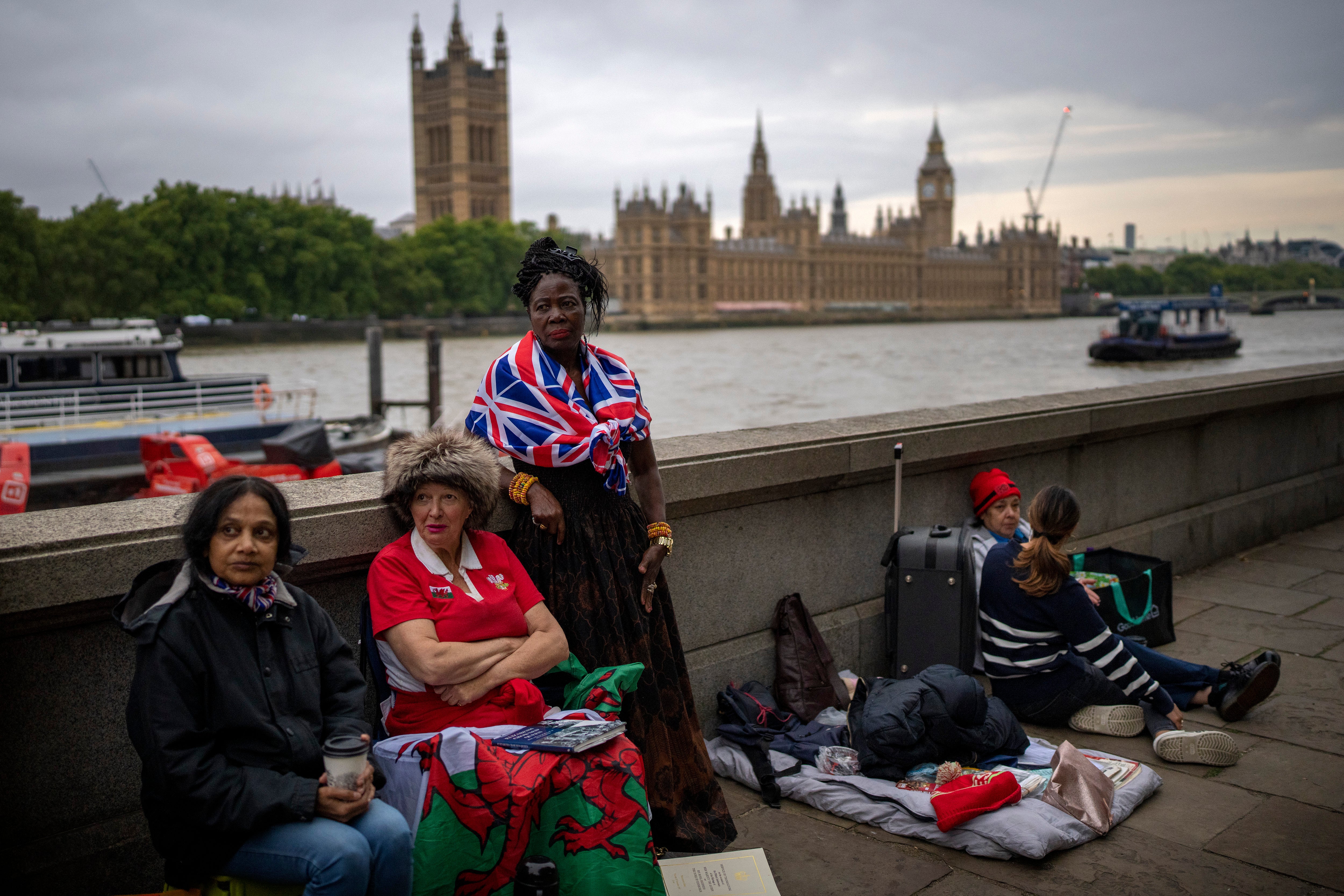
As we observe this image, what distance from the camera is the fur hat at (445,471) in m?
2.30

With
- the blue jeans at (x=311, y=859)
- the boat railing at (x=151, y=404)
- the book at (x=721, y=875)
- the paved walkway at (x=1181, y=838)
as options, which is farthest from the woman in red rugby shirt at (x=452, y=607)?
the boat railing at (x=151, y=404)

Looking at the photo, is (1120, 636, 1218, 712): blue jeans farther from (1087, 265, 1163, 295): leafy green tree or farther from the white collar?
(1087, 265, 1163, 295): leafy green tree

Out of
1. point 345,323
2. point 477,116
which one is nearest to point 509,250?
point 345,323

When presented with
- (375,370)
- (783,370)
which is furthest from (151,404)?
(783,370)

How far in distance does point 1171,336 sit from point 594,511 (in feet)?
166

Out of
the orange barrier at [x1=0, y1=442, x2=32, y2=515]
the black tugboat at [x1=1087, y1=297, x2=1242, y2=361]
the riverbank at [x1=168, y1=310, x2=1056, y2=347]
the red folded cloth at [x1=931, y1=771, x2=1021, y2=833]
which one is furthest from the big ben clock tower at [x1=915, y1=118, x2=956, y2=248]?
the red folded cloth at [x1=931, y1=771, x2=1021, y2=833]

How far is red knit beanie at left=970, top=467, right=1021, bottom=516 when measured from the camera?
4.05 metres

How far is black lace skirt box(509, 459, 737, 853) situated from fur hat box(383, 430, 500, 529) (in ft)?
0.78

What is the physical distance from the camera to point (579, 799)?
2072 mm

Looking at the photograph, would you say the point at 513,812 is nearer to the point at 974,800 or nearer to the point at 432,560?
the point at 432,560

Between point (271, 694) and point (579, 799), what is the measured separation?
0.57 meters

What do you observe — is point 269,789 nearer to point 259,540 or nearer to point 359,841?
point 359,841

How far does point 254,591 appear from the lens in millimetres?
1934

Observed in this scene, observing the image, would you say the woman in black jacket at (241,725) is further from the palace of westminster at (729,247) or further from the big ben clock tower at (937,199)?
the big ben clock tower at (937,199)
